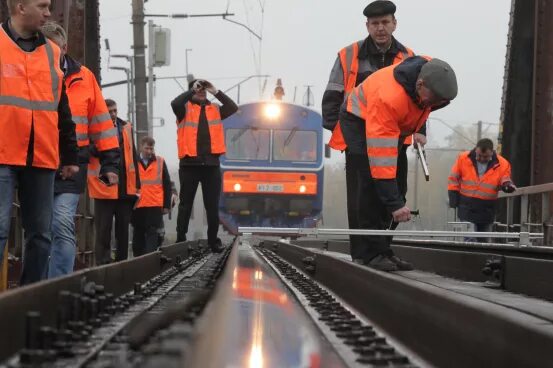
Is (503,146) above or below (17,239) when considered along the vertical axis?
above

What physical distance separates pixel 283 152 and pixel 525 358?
773 inches

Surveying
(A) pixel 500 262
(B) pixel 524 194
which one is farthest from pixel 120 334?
(B) pixel 524 194

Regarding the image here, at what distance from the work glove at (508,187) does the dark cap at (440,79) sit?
20.7 feet

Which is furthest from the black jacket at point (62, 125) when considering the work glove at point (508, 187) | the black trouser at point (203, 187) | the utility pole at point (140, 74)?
the utility pole at point (140, 74)

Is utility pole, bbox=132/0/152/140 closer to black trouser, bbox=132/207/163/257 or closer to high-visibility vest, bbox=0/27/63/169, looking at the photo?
black trouser, bbox=132/207/163/257

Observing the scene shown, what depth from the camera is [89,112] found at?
22.6 feet

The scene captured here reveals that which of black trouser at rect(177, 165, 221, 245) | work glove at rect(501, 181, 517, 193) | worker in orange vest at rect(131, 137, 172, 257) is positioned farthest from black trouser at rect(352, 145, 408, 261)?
worker in orange vest at rect(131, 137, 172, 257)

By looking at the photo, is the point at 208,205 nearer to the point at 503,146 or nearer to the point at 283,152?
the point at 503,146

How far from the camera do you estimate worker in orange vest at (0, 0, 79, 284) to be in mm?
5113

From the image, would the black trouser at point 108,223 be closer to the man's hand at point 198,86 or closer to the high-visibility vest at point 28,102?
the man's hand at point 198,86

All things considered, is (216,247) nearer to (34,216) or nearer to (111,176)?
(111,176)

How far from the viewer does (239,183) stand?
2175cm

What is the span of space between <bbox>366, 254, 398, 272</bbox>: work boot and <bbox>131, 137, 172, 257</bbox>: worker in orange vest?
6431mm

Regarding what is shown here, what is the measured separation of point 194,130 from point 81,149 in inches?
146
